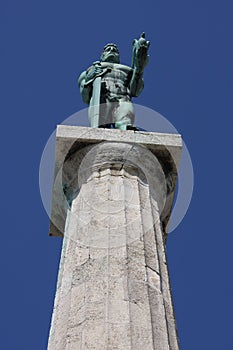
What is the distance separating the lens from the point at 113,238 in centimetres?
905

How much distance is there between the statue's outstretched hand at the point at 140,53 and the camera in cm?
1228

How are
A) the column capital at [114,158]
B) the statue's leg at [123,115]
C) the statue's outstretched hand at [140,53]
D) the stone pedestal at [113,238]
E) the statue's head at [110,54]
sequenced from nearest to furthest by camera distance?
the stone pedestal at [113,238]
the column capital at [114,158]
the statue's leg at [123,115]
the statue's outstretched hand at [140,53]
the statue's head at [110,54]

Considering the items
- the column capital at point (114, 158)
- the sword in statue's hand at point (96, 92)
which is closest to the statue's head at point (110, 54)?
the sword in statue's hand at point (96, 92)

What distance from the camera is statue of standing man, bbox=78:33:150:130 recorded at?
40.5ft

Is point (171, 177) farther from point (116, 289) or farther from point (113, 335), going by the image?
point (113, 335)

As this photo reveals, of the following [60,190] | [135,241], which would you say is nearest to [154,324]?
[135,241]

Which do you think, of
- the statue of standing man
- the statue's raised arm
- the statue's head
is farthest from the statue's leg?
the statue's head

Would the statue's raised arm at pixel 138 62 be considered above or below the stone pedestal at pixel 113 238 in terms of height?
above

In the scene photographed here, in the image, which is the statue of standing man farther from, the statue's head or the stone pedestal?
the stone pedestal

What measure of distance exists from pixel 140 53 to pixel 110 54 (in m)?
1.66

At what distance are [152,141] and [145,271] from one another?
3.03 m

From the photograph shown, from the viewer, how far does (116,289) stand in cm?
820

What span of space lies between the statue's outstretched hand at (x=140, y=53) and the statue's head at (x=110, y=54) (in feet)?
3.11

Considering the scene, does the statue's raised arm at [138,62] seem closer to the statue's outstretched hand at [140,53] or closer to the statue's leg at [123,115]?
the statue's outstretched hand at [140,53]
